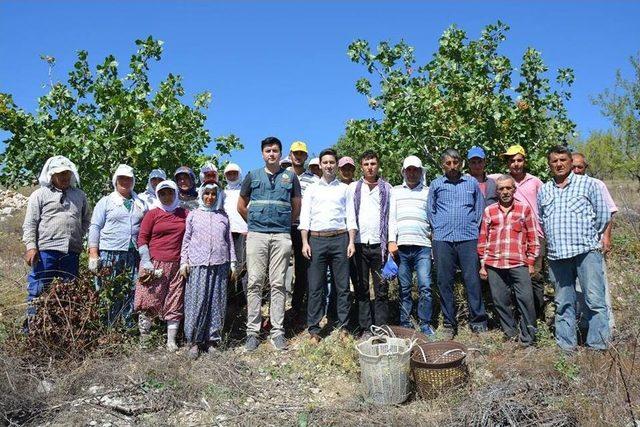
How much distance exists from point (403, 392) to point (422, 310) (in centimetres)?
140

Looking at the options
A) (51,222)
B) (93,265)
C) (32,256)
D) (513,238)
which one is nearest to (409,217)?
A: (513,238)

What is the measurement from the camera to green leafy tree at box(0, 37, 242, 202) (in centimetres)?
598

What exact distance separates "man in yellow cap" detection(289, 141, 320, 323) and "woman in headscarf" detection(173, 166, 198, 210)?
3.57ft

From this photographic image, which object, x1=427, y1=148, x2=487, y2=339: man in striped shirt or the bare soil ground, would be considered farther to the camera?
x1=427, y1=148, x2=487, y2=339: man in striped shirt

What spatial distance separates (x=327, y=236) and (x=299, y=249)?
62 centimetres

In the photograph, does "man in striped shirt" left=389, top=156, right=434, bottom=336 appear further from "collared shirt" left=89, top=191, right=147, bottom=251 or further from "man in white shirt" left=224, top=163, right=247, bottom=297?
"collared shirt" left=89, top=191, right=147, bottom=251

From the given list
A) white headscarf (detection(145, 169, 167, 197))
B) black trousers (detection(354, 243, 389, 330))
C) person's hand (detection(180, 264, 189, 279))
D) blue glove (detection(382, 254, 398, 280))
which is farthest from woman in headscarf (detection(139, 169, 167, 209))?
blue glove (detection(382, 254, 398, 280))

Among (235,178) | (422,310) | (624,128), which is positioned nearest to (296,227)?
(235,178)

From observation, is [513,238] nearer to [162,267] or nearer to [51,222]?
[162,267]

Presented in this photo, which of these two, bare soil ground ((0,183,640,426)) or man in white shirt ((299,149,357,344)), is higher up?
man in white shirt ((299,149,357,344))

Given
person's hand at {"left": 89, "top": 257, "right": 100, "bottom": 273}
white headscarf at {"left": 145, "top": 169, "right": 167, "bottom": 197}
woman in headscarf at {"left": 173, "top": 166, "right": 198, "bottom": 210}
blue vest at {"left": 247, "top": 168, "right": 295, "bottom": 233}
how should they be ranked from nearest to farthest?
person's hand at {"left": 89, "top": 257, "right": 100, "bottom": 273} → blue vest at {"left": 247, "top": 168, "right": 295, "bottom": 233} → woman in headscarf at {"left": 173, "top": 166, "right": 198, "bottom": 210} → white headscarf at {"left": 145, "top": 169, "right": 167, "bottom": 197}

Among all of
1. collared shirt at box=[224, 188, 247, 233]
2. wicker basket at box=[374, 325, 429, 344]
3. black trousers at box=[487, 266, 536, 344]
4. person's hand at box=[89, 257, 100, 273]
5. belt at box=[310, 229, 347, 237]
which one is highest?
collared shirt at box=[224, 188, 247, 233]

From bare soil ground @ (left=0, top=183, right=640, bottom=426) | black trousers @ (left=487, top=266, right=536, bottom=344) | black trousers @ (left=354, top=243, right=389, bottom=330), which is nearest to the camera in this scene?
bare soil ground @ (left=0, top=183, right=640, bottom=426)

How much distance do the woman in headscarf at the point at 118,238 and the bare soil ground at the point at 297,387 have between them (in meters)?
0.42
